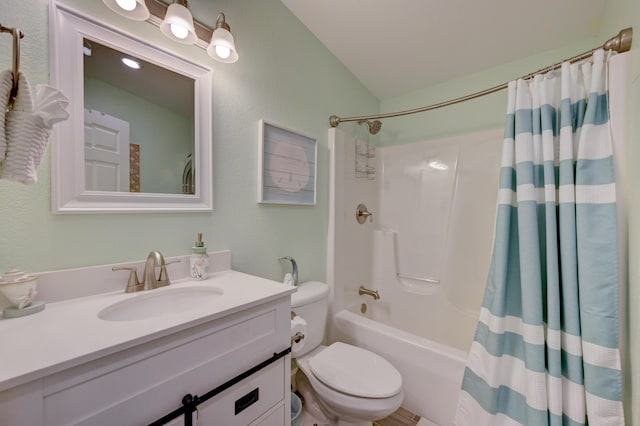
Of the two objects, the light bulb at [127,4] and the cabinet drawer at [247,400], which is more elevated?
the light bulb at [127,4]

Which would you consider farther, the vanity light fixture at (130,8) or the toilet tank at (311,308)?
the toilet tank at (311,308)

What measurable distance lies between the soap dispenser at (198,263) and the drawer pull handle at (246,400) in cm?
47

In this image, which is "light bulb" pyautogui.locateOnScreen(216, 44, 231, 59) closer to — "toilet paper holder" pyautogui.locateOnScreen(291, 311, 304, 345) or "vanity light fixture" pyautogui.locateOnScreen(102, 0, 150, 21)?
"vanity light fixture" pyautogui.locateOnScreen(102, 0, 150, 21)

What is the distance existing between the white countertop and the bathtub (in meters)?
0.94

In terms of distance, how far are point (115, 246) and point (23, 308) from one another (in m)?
0.27

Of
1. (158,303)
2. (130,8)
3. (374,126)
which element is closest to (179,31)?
(130,8)

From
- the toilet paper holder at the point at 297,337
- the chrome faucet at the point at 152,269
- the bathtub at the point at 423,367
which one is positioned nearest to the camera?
the chrome faucet at the point at 152,269

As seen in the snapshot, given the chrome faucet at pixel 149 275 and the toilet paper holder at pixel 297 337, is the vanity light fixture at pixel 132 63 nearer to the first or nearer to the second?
the chrome faucet at pixel 149 275

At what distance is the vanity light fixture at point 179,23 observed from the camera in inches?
36.1

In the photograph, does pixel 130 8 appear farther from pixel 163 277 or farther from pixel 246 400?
pixel 246 400

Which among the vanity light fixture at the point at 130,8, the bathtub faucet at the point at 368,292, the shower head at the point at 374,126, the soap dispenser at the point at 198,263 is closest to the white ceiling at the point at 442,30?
the shower head at the point at 374,126

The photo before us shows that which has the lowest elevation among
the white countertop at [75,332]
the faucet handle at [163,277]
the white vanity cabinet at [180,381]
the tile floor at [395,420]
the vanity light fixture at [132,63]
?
the tile floor at [395,420]

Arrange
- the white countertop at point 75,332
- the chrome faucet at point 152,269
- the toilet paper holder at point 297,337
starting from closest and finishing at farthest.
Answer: the white countertop at point 75,332 < the chrome faucet at point 152,269 < the toilet paper holder at point 297,337

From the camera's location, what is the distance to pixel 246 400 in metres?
0.79
